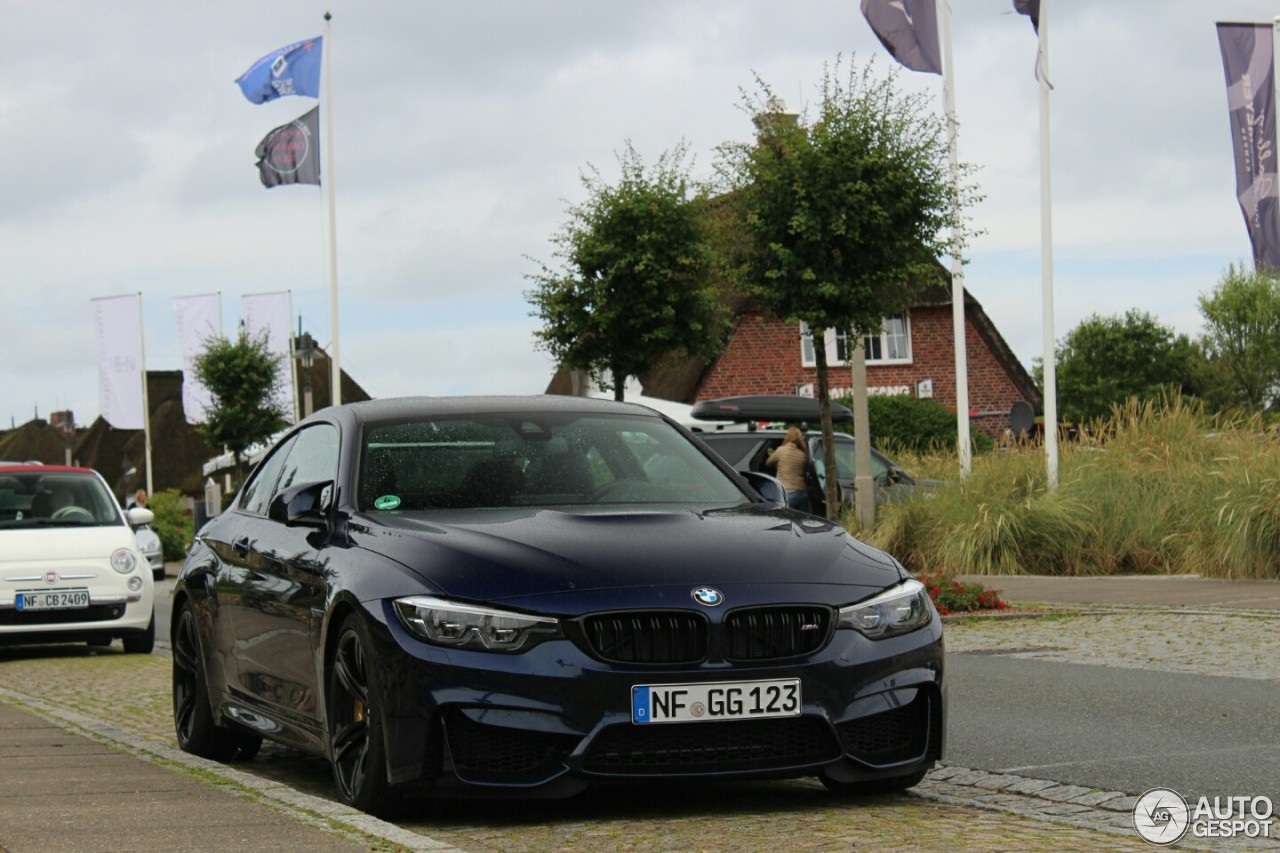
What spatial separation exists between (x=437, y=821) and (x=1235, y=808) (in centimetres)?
273

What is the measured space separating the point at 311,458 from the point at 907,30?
843 inches

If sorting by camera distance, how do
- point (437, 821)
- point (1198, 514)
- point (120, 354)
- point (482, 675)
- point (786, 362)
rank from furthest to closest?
point (120, 354)
point (786, 362)
point (1198, 514)
point (437, 821)
point (482, 675)

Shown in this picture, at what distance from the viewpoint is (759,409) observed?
30812mm

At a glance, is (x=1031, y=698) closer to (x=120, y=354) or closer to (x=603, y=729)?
(x=603, y=729)

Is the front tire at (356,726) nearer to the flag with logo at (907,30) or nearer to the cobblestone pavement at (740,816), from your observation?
the cobblestone pavement at (740,816)

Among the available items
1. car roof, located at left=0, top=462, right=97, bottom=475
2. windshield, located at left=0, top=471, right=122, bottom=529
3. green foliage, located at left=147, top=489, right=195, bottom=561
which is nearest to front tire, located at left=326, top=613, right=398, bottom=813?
windshield, located at left=0, top=471, right=122, bottom=529

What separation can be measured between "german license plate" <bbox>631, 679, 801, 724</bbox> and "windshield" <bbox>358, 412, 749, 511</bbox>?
1342mm

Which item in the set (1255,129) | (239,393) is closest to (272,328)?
(239,393)

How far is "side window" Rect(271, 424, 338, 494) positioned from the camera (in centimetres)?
768

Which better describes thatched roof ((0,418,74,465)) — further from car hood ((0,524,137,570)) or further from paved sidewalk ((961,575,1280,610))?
paved sidewalk ((961,575,1280,610))

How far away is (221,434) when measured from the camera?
54.0 metres

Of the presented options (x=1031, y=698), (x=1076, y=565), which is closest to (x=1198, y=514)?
(x=1076, y=565)

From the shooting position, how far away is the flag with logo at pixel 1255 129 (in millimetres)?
26672

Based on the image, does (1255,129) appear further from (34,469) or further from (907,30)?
(34,469)
